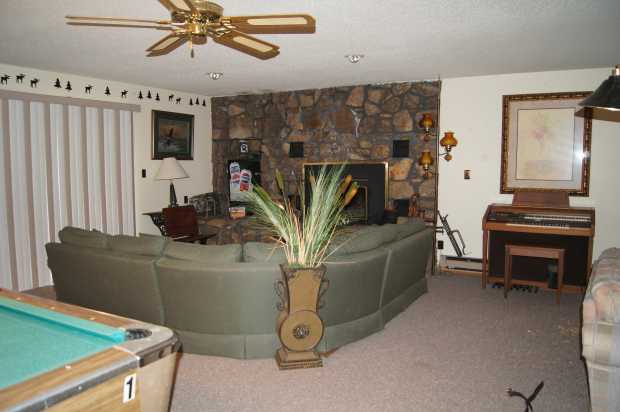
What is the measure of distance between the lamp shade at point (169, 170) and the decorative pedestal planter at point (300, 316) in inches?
142

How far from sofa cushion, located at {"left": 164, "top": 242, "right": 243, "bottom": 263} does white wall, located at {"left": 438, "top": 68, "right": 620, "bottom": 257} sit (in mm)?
3601

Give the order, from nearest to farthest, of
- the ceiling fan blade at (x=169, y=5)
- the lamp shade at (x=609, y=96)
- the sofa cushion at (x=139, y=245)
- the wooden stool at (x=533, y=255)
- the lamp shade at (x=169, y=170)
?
1. the ceiling fan blade at (x=169, y=5)
2. the lamp shade at (x=609, y=96)
3. the sofa cushion at (x=139, y=245)
4. the wooden stool at (x=533, y=255)
5. the lamp shade at (x=169, y=170)

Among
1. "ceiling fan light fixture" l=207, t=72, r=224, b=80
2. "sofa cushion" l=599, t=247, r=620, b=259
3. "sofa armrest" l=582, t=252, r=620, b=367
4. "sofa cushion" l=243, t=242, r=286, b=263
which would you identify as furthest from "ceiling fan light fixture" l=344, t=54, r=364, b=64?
"sofa armrest" l=582, t=252, r=620, b=367

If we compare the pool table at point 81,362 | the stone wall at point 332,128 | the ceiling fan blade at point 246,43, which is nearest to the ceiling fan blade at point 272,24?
the ceiling fan blade at point 246,43

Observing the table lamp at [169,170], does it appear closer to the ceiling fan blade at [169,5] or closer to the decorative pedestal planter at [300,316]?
the decorative pedestal planter at [300,316]

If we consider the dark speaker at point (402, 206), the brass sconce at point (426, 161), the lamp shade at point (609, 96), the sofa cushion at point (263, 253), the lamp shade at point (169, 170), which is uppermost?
the lamp shade at point (609, 96)

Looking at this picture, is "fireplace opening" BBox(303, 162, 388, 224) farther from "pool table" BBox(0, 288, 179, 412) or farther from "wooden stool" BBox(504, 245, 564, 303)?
"pool table" BBox(0, 288, 179, 412)

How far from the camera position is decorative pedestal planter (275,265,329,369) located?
300cm

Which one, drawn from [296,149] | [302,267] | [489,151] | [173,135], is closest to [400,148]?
[489,151]

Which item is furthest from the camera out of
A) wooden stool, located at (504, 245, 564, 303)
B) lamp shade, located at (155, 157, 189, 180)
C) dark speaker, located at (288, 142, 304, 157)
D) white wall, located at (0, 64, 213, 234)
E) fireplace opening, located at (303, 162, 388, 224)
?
dark speaker, located at (288, 142, 304, 157)

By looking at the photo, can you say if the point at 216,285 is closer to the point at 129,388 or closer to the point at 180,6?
the point at 129,388

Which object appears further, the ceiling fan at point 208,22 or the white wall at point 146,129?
the white wall at point 146,129

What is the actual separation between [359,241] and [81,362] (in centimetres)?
231

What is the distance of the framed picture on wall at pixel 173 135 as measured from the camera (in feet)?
21.1
